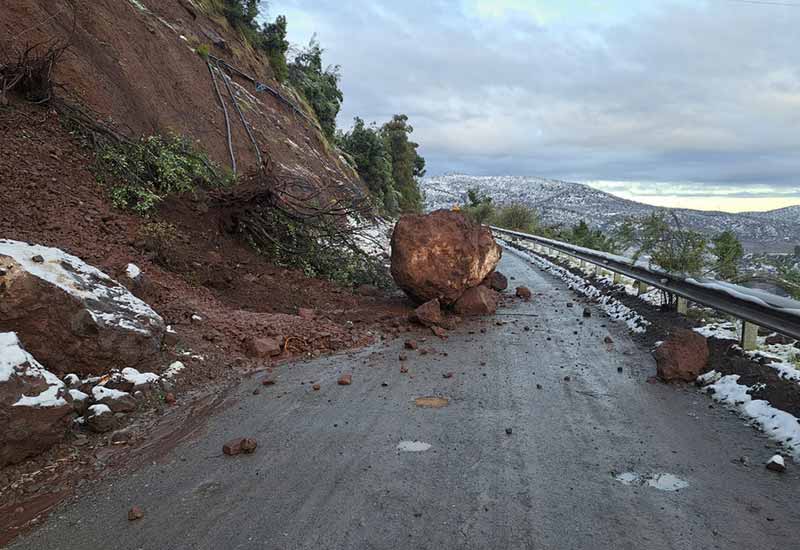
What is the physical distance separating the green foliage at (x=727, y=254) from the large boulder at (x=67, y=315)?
282 inches

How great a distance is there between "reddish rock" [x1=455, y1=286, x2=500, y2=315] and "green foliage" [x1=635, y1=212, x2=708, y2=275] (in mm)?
2516

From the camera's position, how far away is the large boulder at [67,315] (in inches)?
170

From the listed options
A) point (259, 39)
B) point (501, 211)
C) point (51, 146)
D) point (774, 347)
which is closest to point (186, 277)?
point (51, 146)

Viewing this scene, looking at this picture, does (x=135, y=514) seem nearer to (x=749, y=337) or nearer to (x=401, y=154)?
(x=749, y=337)

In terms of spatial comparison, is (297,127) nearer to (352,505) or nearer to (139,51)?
(139,51)

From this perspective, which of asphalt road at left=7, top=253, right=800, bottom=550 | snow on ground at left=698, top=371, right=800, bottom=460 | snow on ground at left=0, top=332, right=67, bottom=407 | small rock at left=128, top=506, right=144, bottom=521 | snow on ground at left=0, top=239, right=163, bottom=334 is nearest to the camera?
asphalt road at left=7, top=253, right=800, bottom=550

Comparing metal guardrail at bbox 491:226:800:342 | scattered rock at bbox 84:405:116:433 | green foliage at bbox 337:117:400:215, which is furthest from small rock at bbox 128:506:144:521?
green foliage at bbox 337:117:400:215

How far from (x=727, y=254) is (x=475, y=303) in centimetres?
372

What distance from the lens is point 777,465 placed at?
135 inches

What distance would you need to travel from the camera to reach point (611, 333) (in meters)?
7.54

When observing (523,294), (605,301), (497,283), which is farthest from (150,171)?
(605,301)

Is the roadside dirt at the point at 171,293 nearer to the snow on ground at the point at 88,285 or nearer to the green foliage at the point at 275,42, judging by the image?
the snow on ground at the point at 88,285

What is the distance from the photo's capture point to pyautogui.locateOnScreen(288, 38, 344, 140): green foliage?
27.4 metres

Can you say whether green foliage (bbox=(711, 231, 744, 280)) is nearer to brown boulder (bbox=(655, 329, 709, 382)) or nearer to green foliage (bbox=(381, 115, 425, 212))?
brown boulder (bbox=(655, 329, 709, 382))
